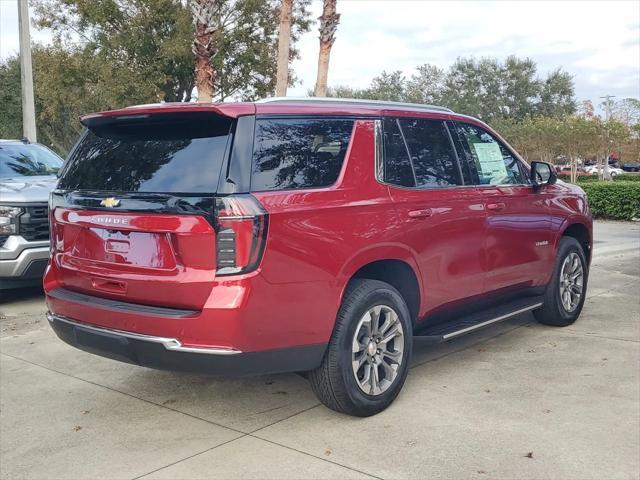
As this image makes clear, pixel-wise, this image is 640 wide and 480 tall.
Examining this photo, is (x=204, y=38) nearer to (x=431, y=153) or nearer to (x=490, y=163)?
(x=490, y=163)

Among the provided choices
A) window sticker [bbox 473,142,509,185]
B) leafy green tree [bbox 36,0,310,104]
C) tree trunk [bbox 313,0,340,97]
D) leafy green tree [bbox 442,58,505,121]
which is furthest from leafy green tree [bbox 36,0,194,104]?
leafy green tree [bbox 442,58,505,121]

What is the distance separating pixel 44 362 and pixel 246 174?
3.07 metres

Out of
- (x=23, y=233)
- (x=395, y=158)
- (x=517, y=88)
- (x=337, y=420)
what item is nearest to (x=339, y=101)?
(x=395, y=158)

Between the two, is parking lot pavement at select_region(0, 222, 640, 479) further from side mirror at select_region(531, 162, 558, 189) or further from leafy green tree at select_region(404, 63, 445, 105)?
leafy green tree at select_region(404, 63, 445, 105)

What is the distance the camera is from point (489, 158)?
554 centimetres

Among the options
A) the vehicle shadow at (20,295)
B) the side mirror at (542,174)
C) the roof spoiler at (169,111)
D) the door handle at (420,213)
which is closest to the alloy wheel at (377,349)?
the door handle at (420,213)

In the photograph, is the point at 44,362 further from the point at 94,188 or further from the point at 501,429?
the point at 501,429

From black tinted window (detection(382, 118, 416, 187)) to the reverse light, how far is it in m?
4.75

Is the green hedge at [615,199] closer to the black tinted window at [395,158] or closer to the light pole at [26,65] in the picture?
the light pole at [26,65]

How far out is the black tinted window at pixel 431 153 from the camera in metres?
4.77

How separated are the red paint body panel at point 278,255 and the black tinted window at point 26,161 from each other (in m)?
4.77

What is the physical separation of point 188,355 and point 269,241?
75cm

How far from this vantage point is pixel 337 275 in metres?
3.96

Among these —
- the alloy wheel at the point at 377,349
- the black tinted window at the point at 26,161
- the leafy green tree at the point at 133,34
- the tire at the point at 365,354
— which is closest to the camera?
the tire at the point at 365,354
